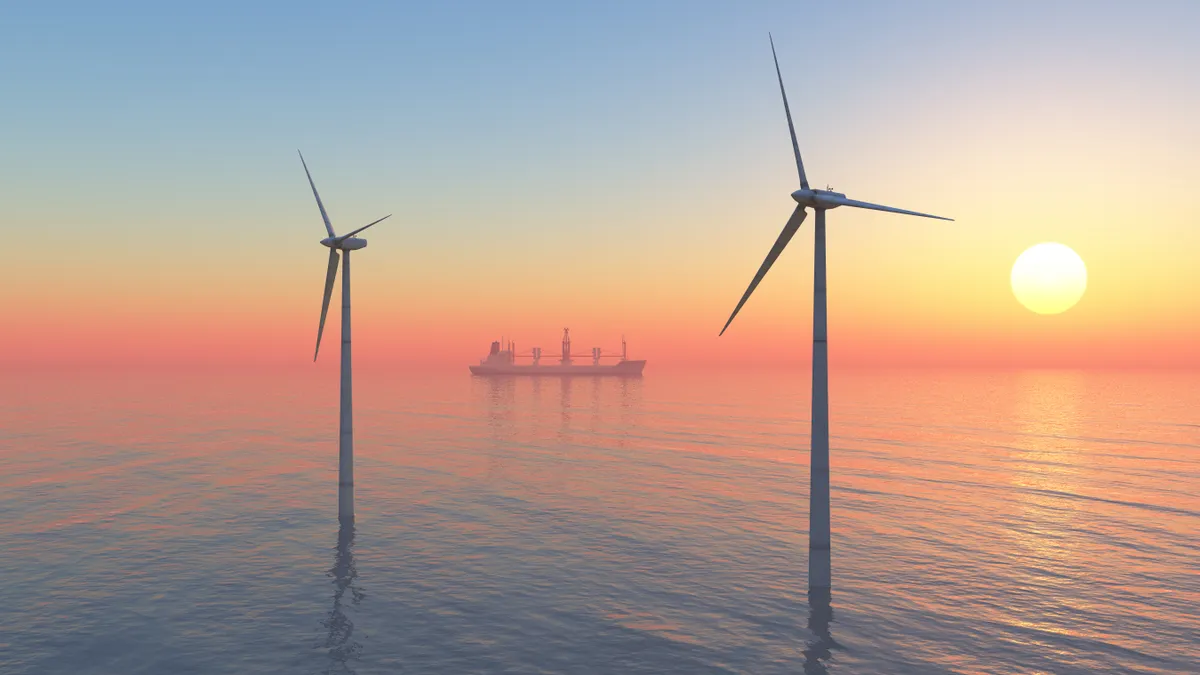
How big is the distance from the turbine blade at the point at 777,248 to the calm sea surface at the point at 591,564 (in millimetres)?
14737

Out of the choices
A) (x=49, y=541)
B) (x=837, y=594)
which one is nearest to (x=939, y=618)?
(x=837, y=594)

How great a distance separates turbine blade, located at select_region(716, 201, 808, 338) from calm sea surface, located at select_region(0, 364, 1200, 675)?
14737mm

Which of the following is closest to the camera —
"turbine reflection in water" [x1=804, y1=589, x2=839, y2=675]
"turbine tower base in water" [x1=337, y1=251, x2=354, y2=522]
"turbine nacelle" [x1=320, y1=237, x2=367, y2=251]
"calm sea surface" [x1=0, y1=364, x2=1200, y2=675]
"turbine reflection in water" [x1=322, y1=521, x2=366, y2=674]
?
"turbine reflection in water" [x1=804, y1=589, x2=839, y2=675]

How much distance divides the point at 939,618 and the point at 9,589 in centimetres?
4550

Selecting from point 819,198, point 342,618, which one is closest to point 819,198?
point 819,198

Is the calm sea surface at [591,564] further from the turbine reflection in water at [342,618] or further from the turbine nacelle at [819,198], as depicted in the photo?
the turbine nacelle at [819,198]

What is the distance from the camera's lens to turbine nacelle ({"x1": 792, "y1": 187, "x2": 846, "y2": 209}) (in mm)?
32312

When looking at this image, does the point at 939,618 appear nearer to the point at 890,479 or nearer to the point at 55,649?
the point at 55,649

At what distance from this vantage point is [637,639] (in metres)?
28.9

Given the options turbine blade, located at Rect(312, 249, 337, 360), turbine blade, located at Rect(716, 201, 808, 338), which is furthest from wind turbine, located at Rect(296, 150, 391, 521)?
turbine blade, located at Rect(716, 201, 808, 338)

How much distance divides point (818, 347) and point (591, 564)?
19.0 metres

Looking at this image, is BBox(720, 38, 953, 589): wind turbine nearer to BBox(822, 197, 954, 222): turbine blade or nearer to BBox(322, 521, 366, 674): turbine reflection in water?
BBox(822, 197, 954, 222): turbine blade

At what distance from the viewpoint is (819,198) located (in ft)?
106

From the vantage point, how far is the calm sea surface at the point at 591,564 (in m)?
27.9
